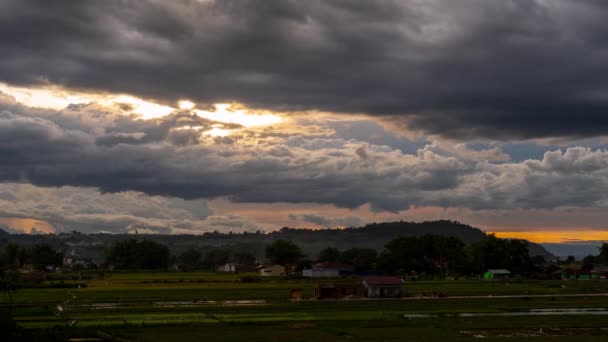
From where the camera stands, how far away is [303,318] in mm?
69812

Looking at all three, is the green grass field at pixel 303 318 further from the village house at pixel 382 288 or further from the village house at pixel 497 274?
the village house at pixel 497 274

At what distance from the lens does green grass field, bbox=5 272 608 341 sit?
186 feet

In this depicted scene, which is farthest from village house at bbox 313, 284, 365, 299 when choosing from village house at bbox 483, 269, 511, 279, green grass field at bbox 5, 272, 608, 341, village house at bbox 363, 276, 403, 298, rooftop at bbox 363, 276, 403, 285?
village house at bbox 483, 269, 511, 279

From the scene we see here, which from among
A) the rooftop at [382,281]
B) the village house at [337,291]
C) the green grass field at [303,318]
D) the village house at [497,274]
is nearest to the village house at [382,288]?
the rooftop at [382,281]

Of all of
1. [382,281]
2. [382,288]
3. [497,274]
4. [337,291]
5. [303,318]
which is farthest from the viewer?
[497,274]

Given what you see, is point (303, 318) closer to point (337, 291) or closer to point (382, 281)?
point (337, 291)

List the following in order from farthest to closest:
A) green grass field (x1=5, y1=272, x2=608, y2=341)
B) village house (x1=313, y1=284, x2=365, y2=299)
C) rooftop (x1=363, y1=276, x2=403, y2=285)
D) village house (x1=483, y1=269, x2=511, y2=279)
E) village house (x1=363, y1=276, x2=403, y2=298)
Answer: village house (x1=483, y1=269, x2=511, y2=279) → rooftop (x1=363, y1=276, x2=403, y2=285) → village house (x1=363, y1=276, x2=403, y2=298) → village house (x1=313, y1=284, x2=365, y2=299) → green grass field (x1=5, y1=272, x2=608, y2=341)

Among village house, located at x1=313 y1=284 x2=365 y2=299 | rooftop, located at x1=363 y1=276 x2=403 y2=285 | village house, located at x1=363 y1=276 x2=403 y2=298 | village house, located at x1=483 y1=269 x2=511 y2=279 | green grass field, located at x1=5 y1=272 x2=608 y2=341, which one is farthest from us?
village house, located at x1=483 y1=269 x2=511 y2=279

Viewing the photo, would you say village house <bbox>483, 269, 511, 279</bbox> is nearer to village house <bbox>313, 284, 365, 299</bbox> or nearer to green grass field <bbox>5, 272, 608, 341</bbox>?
green grass field <bbox>5, 272, 608, 341</bbox>

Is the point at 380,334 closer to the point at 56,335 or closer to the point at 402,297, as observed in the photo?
the point at 56,335

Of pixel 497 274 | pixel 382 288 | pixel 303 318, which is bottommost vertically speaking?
pixel 303 318

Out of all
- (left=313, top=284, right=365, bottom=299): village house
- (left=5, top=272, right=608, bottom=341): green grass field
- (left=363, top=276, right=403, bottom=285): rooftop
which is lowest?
(left=5, top=272, right=608, bottom=341): green grass field

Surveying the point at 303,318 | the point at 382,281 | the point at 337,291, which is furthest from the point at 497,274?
the point at 303,318

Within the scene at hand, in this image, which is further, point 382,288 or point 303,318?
point 382,288
